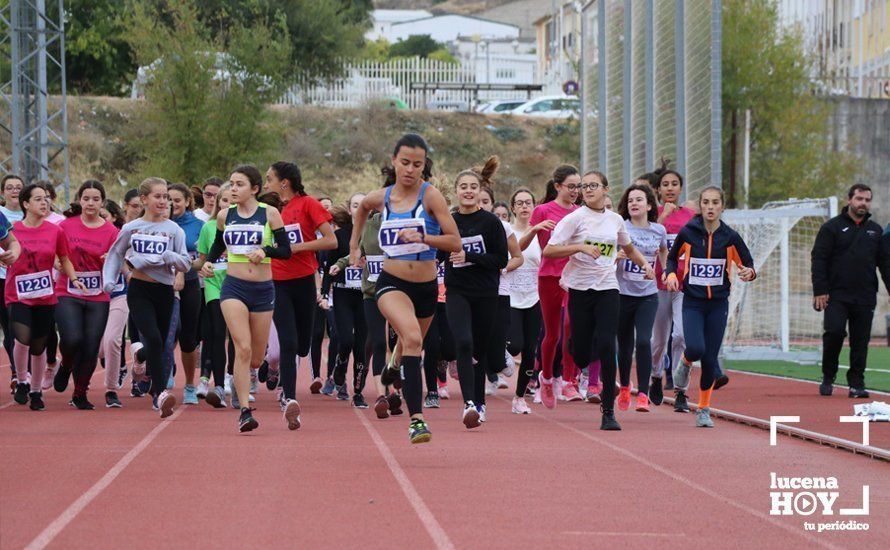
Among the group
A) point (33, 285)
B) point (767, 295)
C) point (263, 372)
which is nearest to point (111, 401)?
point (33, 285)

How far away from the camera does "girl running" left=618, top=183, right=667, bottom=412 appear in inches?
575

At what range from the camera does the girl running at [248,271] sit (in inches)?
475

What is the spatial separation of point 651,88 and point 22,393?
12.1 m

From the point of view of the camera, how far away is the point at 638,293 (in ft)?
48.1

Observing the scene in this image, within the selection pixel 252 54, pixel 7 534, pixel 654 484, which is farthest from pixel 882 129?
A: pixel 7 534

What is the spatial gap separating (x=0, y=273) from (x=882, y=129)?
31441mm

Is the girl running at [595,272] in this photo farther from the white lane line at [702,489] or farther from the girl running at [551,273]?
the girl running at [551,273]

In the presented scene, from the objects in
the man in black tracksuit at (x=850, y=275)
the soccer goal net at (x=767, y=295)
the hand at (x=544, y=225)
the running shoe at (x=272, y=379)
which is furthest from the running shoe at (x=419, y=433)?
the soccer goal net at (x=767, y=295)

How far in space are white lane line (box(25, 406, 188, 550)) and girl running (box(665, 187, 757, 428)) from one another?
Result: 451 cm

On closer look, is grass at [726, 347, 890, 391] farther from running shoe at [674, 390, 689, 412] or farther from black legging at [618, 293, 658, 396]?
black legging at [618, 293, 658, 396]

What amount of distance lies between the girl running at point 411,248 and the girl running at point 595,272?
2.12m

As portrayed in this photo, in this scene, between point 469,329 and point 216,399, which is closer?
point 469,329

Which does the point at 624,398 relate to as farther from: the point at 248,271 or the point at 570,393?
the point at 248,271

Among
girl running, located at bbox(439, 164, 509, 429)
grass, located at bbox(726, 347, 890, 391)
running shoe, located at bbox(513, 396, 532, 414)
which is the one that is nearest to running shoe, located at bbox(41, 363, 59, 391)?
running shoe, located at bbox(513, 396, 532, 414)
